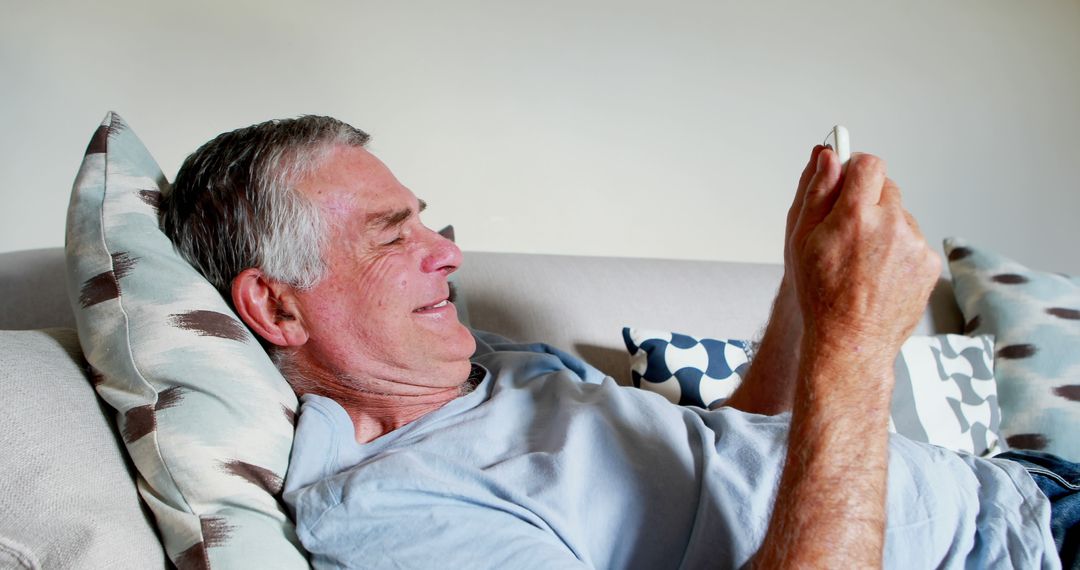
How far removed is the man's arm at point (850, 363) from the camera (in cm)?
91

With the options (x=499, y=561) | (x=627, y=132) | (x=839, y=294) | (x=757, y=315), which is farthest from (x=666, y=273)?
(x=499, y=561)

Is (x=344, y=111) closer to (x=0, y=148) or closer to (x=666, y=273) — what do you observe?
(x=0, y=148)

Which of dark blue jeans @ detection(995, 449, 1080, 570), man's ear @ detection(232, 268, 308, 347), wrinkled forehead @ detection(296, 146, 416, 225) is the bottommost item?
dark blue jeans @ detection(995, 449, 1080, 570)

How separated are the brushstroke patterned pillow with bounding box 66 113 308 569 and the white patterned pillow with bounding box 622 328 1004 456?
662 millimetres

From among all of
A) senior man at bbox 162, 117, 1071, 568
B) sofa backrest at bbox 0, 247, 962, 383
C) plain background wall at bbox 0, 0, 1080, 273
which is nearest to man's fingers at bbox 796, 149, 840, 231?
senior man at bbox 162, 117, 1071, 568

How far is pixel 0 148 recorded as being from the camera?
1.65 m

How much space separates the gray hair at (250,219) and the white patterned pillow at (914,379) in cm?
63

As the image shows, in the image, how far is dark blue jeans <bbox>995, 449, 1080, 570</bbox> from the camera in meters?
1.13

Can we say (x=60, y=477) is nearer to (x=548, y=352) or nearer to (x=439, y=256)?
(x=439, y=256)

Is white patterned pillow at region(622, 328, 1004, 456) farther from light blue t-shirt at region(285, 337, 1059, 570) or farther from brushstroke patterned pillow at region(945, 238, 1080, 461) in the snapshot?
light blue t-shirt at region(285, 337, 1059, 570)

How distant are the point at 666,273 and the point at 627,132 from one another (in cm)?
50

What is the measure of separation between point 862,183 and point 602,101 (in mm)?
1276

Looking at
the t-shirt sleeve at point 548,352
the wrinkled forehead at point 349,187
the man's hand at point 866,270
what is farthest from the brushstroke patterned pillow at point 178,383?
the man's hand at point 866,270

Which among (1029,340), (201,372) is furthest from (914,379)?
(201,372)
